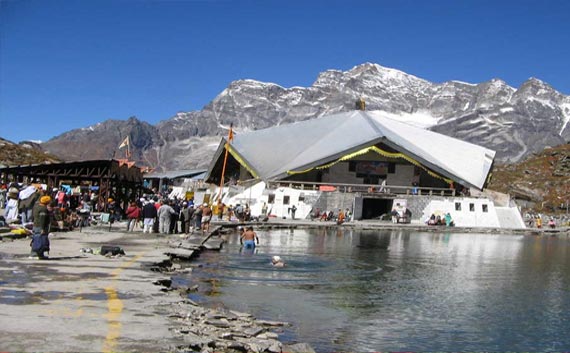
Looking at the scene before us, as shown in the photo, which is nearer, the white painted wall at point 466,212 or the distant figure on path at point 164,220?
the distant figure on path at point 164,220

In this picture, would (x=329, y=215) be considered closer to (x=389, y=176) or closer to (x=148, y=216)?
(x=389, y=176)

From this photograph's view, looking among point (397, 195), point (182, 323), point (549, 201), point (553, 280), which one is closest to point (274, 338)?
point (182, 323)

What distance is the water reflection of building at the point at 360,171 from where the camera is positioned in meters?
53.9

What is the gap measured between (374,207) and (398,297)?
4185 centimetres

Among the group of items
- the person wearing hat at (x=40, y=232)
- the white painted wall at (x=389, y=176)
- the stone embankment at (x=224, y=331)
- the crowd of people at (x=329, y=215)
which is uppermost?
the white painted wall at (x=389, y=176)

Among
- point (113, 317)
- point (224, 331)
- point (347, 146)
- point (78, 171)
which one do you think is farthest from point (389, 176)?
point (113, 317)

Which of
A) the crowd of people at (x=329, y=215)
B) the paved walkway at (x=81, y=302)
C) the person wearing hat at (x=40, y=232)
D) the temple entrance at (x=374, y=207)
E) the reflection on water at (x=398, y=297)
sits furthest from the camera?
the temple entrance at (x=374, y=207)

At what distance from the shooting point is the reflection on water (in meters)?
11.6

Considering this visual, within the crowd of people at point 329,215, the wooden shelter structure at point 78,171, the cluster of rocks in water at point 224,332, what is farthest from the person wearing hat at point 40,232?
the crowd of people at point 329,215

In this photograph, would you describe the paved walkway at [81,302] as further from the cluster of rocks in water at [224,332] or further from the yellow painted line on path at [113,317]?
the cluster of rocks in water at [224,332]

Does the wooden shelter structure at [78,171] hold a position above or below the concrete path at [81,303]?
above

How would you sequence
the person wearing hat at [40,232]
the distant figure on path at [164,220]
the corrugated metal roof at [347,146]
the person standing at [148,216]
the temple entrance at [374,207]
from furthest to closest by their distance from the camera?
the corrugated metal roof at [347,146], the temple entrance at [374,207], the distant figure on path at [164,220], the person standing at [148,216], the person wearing hat at [40,232]

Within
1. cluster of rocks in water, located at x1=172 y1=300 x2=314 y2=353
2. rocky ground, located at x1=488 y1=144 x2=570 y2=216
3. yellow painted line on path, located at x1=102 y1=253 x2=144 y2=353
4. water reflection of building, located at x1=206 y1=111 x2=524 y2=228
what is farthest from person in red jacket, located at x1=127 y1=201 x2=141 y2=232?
rocky ground, located at x1=488 y1=144 x2=570 y2=216

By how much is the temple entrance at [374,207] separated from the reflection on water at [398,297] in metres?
28.4
